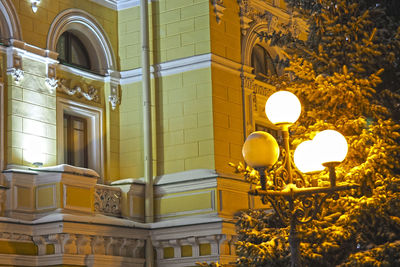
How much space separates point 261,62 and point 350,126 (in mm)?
8301

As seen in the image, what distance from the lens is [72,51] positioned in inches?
713

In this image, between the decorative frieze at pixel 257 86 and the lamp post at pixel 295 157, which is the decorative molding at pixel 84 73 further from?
the lamp post at pixel 295 157

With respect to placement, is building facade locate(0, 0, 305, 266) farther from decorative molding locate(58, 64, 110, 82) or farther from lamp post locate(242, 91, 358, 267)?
lamp post locate(242, 91, 358, 267)

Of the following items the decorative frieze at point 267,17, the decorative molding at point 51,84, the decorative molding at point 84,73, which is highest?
the decorative frieze at point 267,17

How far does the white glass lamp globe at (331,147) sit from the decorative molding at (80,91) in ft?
30.7

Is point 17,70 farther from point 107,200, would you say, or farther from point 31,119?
point 107,200

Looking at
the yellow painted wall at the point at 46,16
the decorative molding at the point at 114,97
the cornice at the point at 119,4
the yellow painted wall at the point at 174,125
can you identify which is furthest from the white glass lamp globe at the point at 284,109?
the cornice at the point at 119,4

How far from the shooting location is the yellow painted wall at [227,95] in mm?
17312

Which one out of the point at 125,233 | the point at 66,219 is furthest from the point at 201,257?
the point at 66,219

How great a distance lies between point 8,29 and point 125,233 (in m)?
4.46

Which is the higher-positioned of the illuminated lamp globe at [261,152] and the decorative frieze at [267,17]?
the decorative frieze at [267,17]

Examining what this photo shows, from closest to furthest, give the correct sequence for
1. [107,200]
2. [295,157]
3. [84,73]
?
[295,157], [107,200], [84,73]

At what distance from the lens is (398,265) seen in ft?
33.9

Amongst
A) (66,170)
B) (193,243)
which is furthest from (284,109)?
(193,243)
